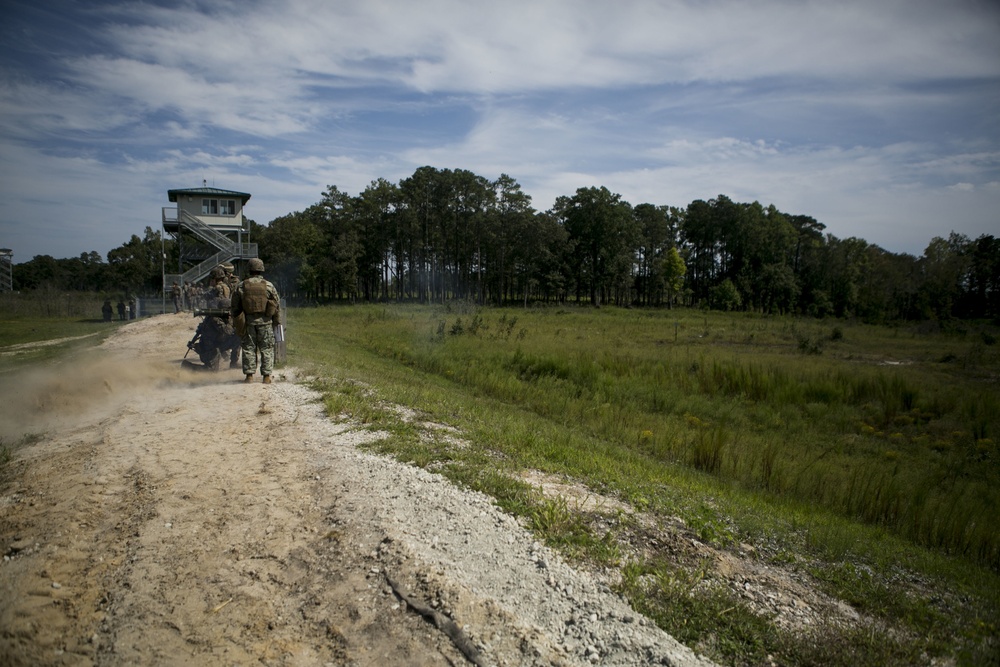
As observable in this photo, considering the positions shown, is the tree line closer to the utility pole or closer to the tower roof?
the tower roof

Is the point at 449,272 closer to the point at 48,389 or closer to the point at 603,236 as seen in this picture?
the point at 603,236

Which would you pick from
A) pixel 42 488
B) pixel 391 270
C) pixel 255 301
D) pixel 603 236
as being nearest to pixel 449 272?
pixel 391 270

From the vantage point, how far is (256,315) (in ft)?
31.6

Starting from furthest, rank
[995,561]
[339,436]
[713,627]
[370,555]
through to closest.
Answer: [339,436], [995,561], [370,555], [713,627]

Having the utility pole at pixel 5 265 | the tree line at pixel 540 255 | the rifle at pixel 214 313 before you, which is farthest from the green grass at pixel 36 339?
the tree line at pixel 540 255

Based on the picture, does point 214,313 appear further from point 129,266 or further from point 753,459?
point 129,266

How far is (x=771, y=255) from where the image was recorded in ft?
237

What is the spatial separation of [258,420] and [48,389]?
4.10 m

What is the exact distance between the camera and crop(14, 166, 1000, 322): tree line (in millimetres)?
60156

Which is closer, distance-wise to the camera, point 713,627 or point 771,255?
point 713,627

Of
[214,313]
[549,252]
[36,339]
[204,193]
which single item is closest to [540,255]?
[549,252]

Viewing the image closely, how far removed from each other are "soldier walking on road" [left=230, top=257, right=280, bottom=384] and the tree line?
167ft

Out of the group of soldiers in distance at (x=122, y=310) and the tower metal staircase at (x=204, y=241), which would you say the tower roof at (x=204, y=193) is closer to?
the tower metal staircase at (x=204, y=241)

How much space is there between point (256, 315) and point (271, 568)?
6.61 metres
